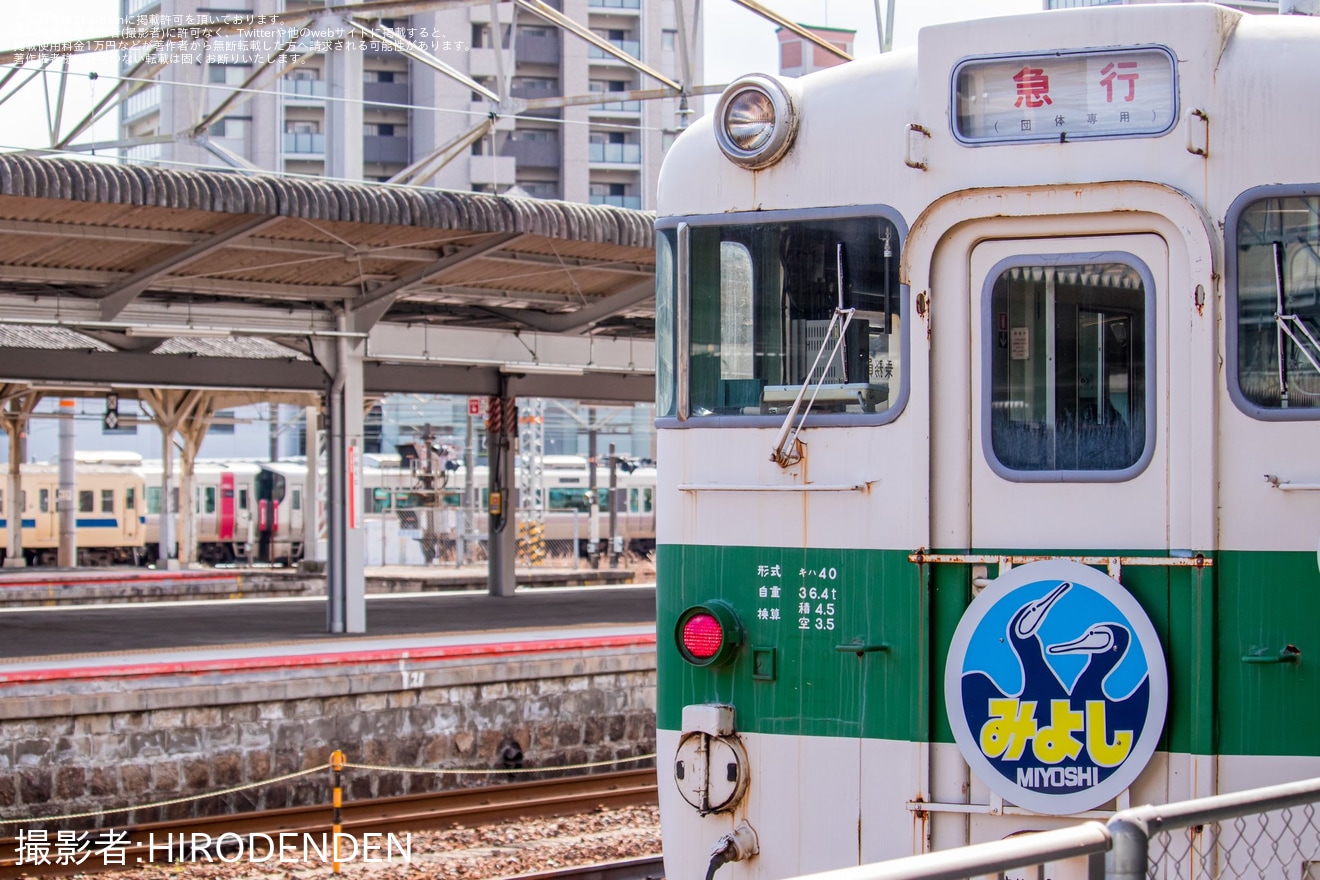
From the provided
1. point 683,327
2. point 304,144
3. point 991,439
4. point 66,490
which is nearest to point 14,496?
point 66,490

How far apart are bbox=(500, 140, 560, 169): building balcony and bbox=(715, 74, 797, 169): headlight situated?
4868 centimetres

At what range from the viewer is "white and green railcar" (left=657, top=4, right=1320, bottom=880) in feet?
14.8

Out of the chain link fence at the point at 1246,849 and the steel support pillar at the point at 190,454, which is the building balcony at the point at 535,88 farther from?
the chain link fence at the point at 1246,849

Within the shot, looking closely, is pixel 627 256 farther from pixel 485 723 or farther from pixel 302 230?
pixel 485 723

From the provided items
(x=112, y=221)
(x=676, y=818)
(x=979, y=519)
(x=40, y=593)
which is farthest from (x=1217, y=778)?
(x=40, y=593)

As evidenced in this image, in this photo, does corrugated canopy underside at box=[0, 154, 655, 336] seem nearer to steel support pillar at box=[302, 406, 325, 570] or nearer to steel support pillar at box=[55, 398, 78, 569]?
steel support pillar at box=[302, 406, 325, 570]

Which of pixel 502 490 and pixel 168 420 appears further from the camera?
pixel 168 420

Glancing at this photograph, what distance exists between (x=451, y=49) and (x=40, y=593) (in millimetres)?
30527

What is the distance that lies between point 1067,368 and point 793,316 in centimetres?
91

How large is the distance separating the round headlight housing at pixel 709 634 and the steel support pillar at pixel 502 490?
1714cm

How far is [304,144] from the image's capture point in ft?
166

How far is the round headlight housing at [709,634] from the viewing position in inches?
198

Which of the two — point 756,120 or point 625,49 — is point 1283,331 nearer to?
point 756,120

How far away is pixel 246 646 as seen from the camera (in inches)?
575
